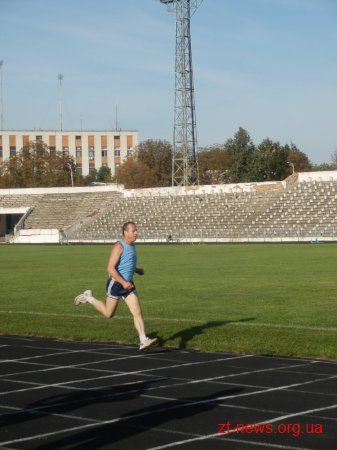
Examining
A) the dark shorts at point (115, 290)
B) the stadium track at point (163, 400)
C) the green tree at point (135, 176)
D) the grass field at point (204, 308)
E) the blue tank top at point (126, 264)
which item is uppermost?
the green tree at point (135, 176)

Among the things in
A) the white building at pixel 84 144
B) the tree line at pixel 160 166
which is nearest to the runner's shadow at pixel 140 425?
the tree line at pixel 160 166

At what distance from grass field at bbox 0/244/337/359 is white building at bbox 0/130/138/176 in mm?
131212

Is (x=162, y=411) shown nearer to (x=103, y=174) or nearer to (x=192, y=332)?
(x=192, y=332)

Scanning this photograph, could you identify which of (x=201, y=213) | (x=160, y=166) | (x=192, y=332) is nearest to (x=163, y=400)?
(x=192, y=332)

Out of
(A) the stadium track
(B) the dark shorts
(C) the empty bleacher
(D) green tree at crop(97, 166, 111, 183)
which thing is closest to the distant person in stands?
(B) the dark shorts

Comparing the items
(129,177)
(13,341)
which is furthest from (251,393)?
(129,177)

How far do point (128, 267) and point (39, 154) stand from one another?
116 metres

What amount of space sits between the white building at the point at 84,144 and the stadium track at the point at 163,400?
15297 centimetres

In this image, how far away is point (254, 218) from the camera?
79.9m

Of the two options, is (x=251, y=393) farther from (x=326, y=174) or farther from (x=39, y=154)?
(x=39, y=154)

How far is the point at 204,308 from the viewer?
20.0 metres

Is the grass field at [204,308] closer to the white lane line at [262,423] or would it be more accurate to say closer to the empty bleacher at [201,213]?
the white lane line at [262,423]

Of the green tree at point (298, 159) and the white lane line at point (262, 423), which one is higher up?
the green tree at point (298, 159)

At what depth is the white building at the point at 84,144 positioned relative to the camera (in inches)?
6496
